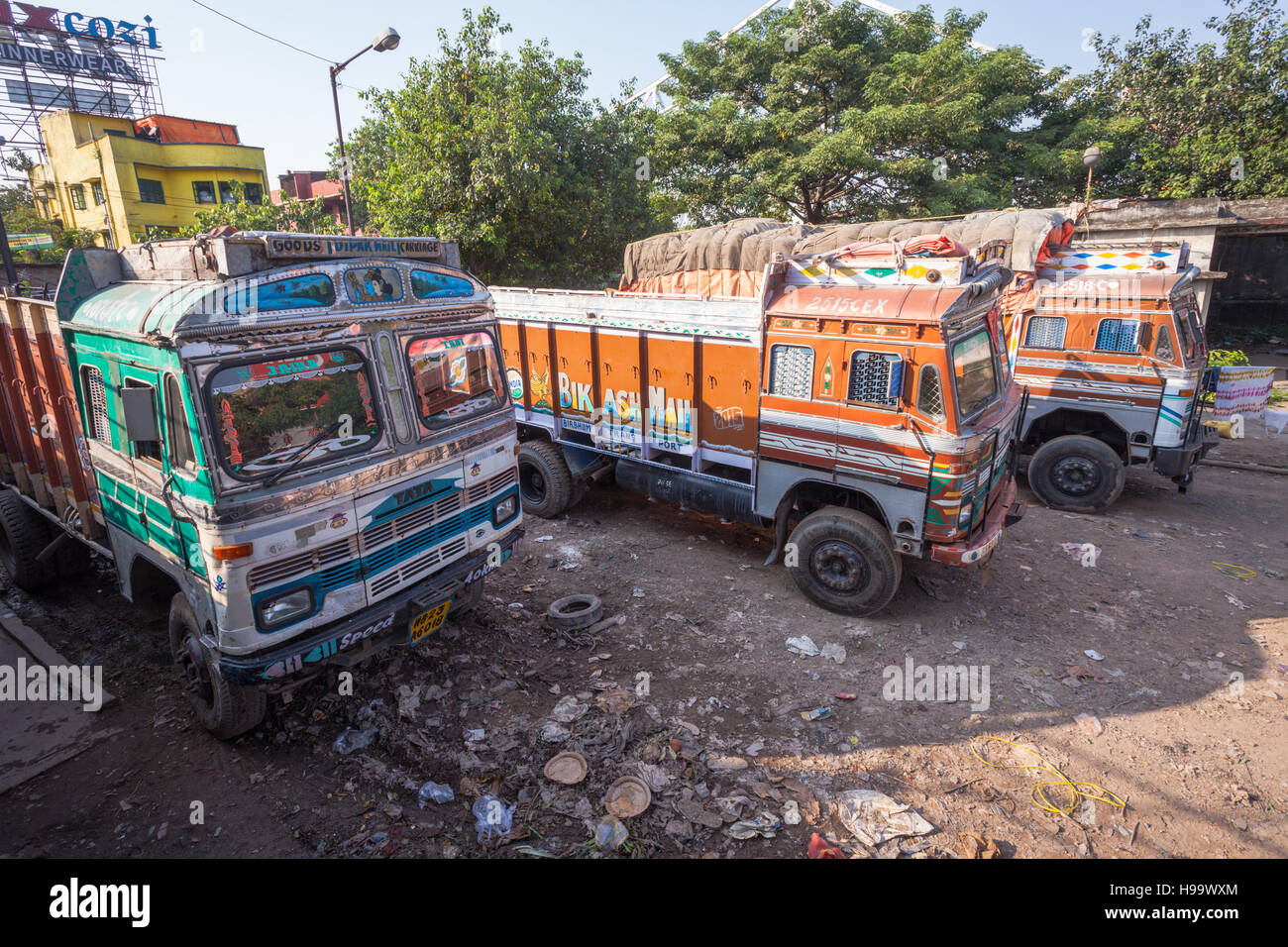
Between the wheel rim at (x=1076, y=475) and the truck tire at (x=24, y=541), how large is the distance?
1137 cm

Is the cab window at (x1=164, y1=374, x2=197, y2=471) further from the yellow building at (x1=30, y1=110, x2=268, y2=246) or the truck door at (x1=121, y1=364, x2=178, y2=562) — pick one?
the yellow building at (x1=30, y1=110, x2=268, y2=246)

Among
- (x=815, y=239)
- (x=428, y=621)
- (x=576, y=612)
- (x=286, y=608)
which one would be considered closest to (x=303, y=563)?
(x=286, y=608)

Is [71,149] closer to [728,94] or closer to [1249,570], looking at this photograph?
[728,94]

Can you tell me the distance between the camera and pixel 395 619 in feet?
14.3

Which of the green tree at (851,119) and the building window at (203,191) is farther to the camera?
the building window at (203,191)

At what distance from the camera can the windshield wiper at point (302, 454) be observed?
368cm

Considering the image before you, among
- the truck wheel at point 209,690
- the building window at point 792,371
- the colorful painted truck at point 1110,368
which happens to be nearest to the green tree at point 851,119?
the colorful painted truck at point 1110,368

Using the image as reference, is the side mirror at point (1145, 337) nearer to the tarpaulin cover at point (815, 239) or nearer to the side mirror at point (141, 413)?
the tarpaulin cover at point (815, 239)

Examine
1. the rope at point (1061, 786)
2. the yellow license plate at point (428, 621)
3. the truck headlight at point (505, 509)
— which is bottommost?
the rope at point (1061, 786)

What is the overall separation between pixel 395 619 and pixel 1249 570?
8276 mm

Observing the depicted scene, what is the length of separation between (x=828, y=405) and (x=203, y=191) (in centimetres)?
3427

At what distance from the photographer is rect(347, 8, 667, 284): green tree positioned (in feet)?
Result: 39.5

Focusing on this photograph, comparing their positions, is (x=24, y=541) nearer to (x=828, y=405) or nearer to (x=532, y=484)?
(x=532, y=484)
